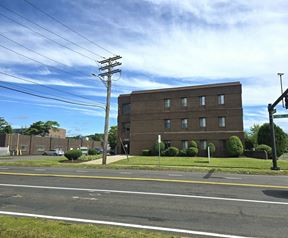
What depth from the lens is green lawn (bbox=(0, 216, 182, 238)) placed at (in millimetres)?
5910

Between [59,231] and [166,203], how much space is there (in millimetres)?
4296

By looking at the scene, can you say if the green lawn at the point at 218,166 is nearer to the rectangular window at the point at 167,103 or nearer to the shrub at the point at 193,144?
the shrub at the point at 193,144

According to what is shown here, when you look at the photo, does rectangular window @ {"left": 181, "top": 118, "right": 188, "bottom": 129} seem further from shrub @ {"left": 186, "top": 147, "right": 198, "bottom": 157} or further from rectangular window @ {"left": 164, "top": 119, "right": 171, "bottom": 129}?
shrub @ {"left": 186, "top": 147, "right": 198, "bottom": 157}

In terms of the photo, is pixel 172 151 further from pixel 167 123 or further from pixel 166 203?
pixel 166 203

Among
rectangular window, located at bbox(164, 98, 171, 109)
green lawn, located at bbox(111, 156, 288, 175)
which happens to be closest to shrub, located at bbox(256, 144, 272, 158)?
green lawn, located at bbox(111, 156, 288, 175)

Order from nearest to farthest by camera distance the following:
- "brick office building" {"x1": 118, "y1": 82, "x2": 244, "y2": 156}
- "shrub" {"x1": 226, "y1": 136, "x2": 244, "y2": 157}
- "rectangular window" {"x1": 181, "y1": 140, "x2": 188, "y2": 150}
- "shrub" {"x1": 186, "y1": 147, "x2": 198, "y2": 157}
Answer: "shrub" {"x1": 226, "y1": 136, "x2": 244, "y2": 157} < "shrub" {"x1": 186, "y1": 147, "x2": 198, "y2": 157} < "brick office building" {"x1": 118, "y1": 82, "x2": 244, "y2": 156} < "rectangular window" {"x1": 181, "y1": 140, "x2": 188, "y2": 150}

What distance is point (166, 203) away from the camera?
978 centimetres

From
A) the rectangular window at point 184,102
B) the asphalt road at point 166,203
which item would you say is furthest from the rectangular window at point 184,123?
the asphalt road at point 166,203

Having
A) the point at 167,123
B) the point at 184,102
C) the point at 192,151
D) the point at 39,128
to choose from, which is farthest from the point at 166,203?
the point at 39,128

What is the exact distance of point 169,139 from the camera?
4622cm

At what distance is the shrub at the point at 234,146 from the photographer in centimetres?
4094

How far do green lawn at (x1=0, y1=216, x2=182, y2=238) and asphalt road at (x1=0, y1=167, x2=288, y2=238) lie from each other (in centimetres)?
94

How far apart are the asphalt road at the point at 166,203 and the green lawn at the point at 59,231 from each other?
94cm

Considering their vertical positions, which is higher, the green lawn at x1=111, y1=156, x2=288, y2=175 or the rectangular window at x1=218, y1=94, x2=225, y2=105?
the rectangular window at x1=218, y1=94, x2=225, y2=105
